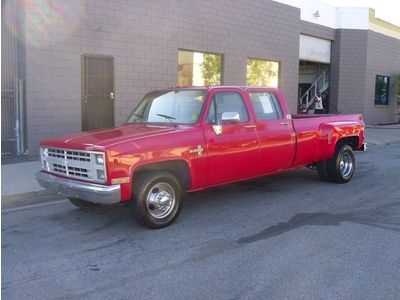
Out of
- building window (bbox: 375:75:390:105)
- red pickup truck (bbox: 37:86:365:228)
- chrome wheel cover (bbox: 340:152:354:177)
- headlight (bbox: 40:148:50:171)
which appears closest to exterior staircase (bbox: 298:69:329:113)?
building window (bbox: 375:75:390:105)

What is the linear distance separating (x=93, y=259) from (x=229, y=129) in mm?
2756

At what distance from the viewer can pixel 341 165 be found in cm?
879

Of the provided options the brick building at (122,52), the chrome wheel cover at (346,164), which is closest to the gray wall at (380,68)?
the brick building at (122,52)

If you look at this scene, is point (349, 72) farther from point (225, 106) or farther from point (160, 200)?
point (160, 200)

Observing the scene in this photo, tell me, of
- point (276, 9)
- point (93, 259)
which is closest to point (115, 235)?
point (93, 259)

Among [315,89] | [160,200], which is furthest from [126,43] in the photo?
[315,89]

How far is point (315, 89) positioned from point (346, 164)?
1595 centimetres

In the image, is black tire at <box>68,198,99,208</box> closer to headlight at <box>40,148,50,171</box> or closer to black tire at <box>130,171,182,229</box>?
headlight at <box>40,148,50,171</box>

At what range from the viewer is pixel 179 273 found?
14.5ft

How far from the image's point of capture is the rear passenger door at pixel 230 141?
6.43 m

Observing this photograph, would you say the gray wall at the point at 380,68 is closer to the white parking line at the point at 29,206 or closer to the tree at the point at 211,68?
the tree at the point at 211,68

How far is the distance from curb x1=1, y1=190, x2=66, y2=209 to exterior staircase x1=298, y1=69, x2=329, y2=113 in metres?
17.7

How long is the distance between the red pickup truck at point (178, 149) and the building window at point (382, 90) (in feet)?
62.0

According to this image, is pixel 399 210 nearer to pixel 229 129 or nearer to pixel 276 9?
pixel 229 129
